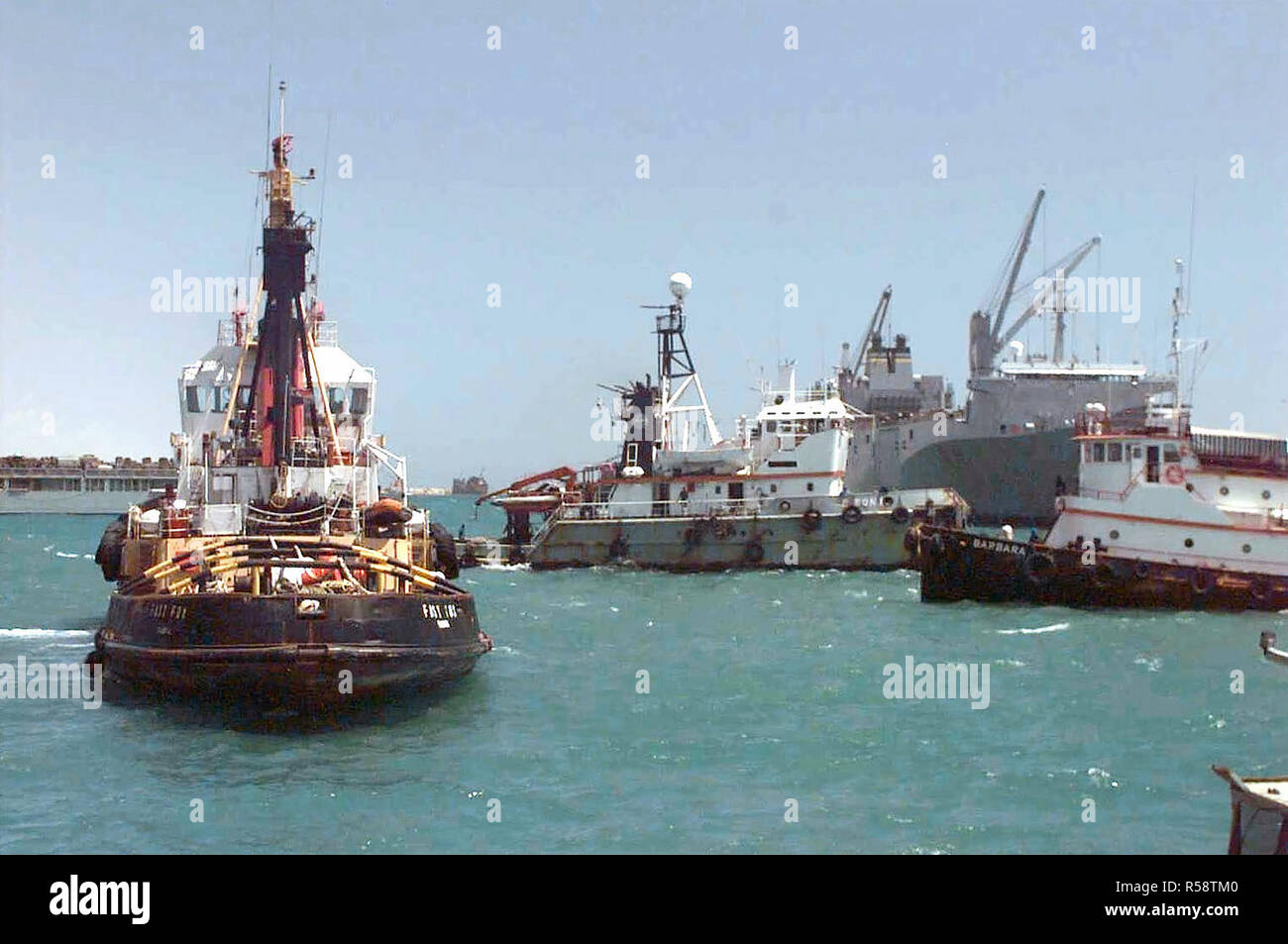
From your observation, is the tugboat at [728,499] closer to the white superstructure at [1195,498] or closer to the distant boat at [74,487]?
the white superstructure at [1195,498]

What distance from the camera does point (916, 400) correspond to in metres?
126

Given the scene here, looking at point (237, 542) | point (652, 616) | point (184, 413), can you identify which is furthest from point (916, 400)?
point (237, 542)

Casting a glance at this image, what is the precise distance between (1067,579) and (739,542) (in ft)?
62.3

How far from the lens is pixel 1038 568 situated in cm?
4350

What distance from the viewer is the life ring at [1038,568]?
4331 cm

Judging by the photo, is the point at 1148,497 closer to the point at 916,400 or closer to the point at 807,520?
→ the point at 807,520

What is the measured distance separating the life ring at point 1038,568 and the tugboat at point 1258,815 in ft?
99.1

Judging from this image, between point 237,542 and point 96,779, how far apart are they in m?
7.64

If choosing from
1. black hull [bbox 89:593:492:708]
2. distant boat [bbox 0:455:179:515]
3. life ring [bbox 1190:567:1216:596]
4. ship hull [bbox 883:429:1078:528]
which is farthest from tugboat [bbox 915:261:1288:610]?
distant boat [bbox 0:455:179:515]

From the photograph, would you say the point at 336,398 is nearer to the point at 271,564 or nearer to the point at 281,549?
the point at 281,549

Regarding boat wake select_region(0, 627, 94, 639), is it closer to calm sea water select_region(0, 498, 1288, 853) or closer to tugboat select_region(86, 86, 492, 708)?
calm sea water select_region(0, 498, 1288, 853)

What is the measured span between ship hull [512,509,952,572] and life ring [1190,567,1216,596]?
53.5 ft

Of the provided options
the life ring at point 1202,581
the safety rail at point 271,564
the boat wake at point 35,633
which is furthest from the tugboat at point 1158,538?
the boat wake at point 35,633
